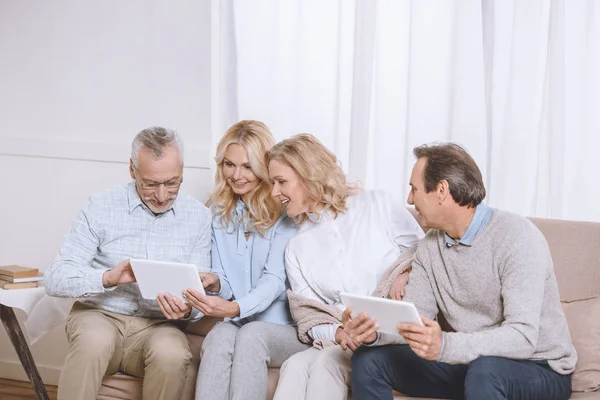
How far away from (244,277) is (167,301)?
39 centimetres

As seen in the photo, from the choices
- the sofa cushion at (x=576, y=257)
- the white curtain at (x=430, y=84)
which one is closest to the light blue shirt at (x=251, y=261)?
the white curtain at (x=430, y=84)

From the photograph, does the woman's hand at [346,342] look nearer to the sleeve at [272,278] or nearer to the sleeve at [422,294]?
the sleeve at [422,294]

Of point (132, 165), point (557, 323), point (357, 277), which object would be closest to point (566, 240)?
point (557, 323)

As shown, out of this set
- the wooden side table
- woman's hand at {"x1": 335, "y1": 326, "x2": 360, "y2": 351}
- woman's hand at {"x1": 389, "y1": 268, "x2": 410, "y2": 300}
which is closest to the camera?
woman's hand at {"x1": 335, "y1": 326, "x2": 360, "y2": 351}

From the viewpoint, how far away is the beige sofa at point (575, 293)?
2.33m

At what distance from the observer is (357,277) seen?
8.89ft

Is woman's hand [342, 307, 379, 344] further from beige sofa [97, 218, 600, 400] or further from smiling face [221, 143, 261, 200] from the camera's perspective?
smiling face [221, 143, 261, 200]

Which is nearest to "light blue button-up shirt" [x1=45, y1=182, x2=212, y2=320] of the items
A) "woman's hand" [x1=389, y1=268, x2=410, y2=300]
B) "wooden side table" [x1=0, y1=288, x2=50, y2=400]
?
"wooden side table" [x1=0, y1=288, x2=50, y2=400]

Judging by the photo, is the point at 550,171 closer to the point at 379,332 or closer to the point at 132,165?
the point at 379,332

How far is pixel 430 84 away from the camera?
10.7 feet

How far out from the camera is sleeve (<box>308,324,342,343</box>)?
8.43 ft

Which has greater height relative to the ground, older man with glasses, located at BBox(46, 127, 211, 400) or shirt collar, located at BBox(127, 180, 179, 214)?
shirt collar, located at BBox(127, 180, 179, 214)

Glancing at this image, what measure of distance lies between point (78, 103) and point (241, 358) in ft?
6.11

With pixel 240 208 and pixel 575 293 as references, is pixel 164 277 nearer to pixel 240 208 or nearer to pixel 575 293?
pixel 240 208
